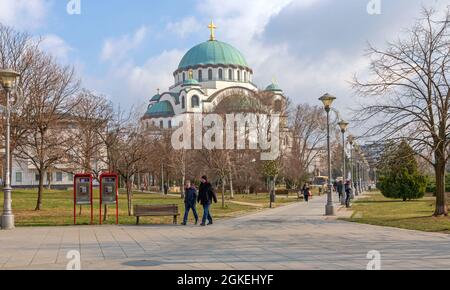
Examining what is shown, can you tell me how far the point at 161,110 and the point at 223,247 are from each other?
105 meters

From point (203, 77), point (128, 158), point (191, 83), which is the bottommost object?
point (128, 158)

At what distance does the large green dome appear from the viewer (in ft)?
364

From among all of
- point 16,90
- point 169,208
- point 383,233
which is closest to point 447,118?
point 383,233

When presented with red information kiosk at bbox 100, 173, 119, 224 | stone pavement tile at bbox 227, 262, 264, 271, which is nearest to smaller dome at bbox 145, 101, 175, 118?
red information kiosk at bbox 100, 173, 119, 224

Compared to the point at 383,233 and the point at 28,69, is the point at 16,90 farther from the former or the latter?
the point at 383,233

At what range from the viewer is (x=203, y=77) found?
111938mm

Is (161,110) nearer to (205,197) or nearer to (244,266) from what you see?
(205,197)

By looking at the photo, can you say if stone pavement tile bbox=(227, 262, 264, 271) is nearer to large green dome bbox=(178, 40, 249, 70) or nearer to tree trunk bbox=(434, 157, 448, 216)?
tree trunk bbox=(434, 157, 448, 216)

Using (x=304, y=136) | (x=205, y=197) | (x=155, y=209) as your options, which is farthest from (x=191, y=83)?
(x=205, y=197)

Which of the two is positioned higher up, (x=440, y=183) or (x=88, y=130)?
(x=88, y=130)

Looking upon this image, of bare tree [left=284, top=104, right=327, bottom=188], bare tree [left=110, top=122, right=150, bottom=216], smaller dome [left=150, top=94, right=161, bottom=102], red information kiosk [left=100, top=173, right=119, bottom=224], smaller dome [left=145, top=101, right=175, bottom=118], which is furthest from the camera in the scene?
smaller dome [left=150, top=94, right=161, bottom=102]

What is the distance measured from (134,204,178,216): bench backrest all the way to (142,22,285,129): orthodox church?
87480 millimetres

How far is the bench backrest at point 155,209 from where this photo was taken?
18453mm

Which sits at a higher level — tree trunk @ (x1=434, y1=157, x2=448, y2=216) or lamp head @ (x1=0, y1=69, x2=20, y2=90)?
lamp head @ (x1=0, y1=69, x2=20, y2=90)
